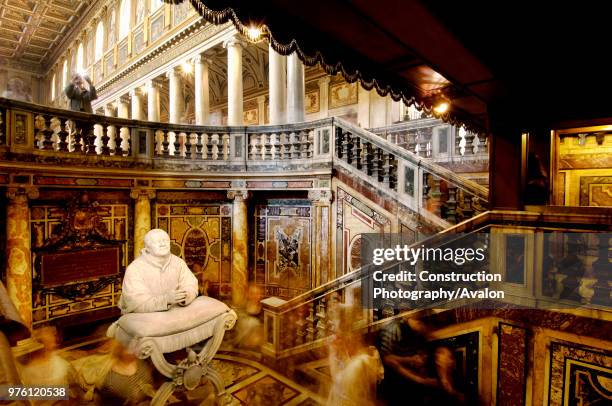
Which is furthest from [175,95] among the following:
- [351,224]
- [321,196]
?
[351,224]

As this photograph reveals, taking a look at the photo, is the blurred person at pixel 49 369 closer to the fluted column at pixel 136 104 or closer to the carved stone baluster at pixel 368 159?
the carved stone baluster at pixel 368 159

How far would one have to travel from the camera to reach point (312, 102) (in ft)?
47.3

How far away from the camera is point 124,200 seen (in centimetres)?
694

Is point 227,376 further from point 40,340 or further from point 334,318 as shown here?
point 40,340

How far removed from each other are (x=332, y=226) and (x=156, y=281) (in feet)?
12.9

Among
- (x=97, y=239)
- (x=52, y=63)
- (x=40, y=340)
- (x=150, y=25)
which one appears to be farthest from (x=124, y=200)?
(x=52, y=63)

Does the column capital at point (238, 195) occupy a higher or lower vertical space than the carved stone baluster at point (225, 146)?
lower

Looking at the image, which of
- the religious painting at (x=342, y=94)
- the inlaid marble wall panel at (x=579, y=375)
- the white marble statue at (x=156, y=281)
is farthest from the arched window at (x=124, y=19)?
the inlaid marble wall panel at (x=579, y=375)

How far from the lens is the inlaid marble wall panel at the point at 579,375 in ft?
9.59

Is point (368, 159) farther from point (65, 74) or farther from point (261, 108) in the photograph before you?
point (65, 74)

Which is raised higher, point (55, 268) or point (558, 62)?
point (558, 62)

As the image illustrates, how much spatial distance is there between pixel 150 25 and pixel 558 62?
15.8 m

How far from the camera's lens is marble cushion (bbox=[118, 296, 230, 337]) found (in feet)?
11.3

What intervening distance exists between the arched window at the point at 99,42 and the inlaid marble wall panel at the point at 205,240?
53.0 feet
